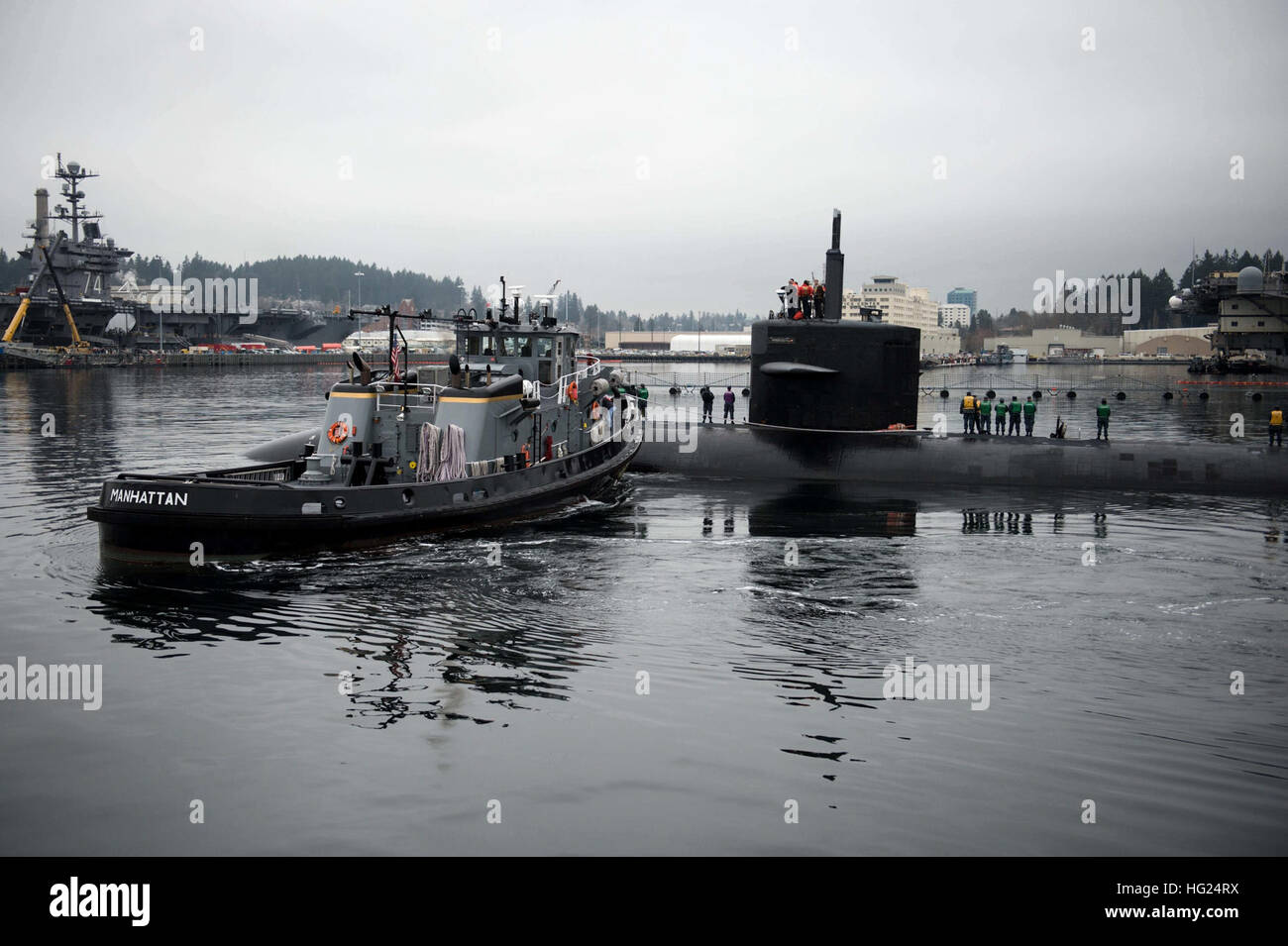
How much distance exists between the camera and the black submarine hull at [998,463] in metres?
28.4

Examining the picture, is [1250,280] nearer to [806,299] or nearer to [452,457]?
[806,299]

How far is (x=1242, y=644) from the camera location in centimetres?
1387

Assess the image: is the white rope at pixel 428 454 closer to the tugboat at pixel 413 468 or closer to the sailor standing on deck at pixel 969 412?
the tugboat at pixel 413 468

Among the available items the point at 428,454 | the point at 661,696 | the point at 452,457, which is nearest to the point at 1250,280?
the point at 452,457

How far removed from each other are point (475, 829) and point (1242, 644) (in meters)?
10.8

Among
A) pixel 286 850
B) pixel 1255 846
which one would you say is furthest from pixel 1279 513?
pixel 286 850

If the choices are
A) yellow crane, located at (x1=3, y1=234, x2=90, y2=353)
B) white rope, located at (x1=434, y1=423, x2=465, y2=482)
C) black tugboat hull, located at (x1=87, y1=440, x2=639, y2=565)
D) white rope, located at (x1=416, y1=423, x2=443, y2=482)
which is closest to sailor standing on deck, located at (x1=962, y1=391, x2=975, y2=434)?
white rope, located at (x1=434, y1=423, x2=465, y2=482)

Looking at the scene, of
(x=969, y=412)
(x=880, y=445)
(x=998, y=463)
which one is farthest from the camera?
(x=969, y=412)

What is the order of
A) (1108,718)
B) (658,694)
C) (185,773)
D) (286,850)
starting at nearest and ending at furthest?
(286,850)
(185,773)
(1108,718)
(658,694)

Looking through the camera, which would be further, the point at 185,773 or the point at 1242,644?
the point at 1242,644

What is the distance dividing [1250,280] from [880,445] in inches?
3508

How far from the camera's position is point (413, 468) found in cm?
2228

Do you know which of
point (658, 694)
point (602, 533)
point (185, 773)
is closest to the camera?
point (185, 773)
